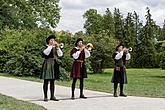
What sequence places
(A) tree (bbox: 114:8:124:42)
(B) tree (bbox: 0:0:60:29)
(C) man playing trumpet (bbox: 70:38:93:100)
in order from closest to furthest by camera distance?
(C) man playing trumpet (bbox: 70:38:93:100)
(B) tree (bbox: 0:0:60:29)
(A) tree (bbox: 114:8:124:42)

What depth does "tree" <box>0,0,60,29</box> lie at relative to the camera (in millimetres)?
42656

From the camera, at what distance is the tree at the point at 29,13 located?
42.7 meters

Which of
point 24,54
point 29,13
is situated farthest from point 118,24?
point 24,54

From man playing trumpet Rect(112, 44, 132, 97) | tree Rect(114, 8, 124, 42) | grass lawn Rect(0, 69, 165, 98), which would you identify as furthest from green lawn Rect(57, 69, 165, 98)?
tree Rect(114, 8, 124, 42)

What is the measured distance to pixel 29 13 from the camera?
4447 cm

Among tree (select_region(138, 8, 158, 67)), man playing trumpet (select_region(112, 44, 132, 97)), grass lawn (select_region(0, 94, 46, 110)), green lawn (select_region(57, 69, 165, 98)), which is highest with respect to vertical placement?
tree (select_region(138, 8, 158, 67))

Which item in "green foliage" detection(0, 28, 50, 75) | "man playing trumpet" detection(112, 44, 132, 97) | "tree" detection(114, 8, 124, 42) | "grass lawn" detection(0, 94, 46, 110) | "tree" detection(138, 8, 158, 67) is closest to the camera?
"grass lawn" detection(0, 94, 46, 110)

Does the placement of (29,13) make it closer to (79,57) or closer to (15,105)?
(79,57)

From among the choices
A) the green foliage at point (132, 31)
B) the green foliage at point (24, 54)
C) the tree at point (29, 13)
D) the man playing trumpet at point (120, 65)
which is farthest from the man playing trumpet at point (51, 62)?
the green foliage at point (132, 31)

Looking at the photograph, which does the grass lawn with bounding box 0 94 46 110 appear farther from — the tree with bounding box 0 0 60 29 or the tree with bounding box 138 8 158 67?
the tree with bounding box 138 8 158 67

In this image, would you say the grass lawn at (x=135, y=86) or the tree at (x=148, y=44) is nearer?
the grass lawn at (x=135, y=86)

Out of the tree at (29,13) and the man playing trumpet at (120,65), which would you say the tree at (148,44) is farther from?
the man playing trumpet at (120,65)

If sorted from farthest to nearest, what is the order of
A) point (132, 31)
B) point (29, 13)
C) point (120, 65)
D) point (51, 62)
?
point (132, 31) → point (29, 13) → point (120, 65) → point (51, 62)

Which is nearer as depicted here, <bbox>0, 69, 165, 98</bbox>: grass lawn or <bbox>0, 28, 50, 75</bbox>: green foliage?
<bbox>0, 69, 165, 98</bbox>: grass lawn
